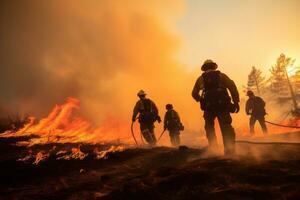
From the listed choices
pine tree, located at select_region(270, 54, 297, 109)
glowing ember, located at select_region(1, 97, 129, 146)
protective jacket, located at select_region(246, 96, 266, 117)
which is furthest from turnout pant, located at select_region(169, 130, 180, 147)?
pine tree, located at select_region(270, 54, 297, 109)

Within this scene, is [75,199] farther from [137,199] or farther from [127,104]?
[127,104]

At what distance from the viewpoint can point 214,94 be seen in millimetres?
7109

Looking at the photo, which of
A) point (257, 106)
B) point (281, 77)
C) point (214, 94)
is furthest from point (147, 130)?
point (281, 77)

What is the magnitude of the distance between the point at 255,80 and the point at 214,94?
56137mm

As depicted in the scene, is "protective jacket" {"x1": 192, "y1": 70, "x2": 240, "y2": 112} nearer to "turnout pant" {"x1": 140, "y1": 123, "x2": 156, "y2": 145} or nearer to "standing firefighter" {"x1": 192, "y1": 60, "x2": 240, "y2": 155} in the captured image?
"standing firefighter" {"x1": 192, "y1": 60, "x2": 240, "y2": 155}

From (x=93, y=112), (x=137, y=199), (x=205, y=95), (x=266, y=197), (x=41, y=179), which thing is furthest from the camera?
(x=93, y=112)

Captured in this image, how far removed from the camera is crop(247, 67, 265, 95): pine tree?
58.5 meters

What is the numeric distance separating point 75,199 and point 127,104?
3535 cm

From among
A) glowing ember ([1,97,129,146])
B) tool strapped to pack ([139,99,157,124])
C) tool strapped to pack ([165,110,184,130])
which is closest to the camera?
tool strapped to pack ([139,99,157,124])

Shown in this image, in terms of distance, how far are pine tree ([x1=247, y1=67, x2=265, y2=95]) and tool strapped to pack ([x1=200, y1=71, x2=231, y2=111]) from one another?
54705 mm

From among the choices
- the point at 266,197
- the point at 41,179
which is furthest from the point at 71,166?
the point at 266,197

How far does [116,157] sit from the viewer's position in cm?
831

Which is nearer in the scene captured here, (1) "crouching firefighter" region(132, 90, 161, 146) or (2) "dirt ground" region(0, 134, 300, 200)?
(2) "dirt ground" region(0, 134, 300, 200)

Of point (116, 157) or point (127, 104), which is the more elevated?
point (127, 104)
